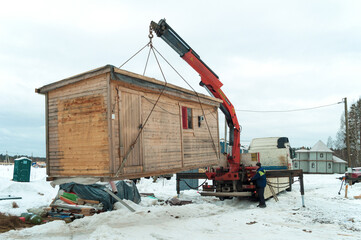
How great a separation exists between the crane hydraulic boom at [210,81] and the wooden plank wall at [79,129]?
389 cm

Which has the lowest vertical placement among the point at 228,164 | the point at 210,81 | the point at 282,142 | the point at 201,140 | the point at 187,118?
the point at 228,164

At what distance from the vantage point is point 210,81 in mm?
12664

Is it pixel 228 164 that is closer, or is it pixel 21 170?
pixel 228 164

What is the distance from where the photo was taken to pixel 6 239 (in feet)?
24.0

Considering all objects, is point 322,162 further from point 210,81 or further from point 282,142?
point 210,81

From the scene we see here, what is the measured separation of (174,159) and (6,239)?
16.3ft

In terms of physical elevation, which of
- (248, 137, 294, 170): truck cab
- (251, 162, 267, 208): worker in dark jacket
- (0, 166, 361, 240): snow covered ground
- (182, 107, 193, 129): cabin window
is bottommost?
(0, 166, 361, 240): snow covered ground

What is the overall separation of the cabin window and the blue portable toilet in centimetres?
1240

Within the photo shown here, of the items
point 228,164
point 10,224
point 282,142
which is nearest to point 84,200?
point 10,224

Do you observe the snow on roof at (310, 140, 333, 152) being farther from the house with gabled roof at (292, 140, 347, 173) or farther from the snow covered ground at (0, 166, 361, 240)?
the snow covered ground at (0, 166, 361, 240)

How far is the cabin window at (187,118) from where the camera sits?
10019mm

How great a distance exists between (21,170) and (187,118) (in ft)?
41.6

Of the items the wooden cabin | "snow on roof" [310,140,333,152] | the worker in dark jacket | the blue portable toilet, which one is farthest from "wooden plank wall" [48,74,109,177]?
"snow on roof" [310,140,333,152]

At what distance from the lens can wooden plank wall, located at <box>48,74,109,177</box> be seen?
7.22 m
